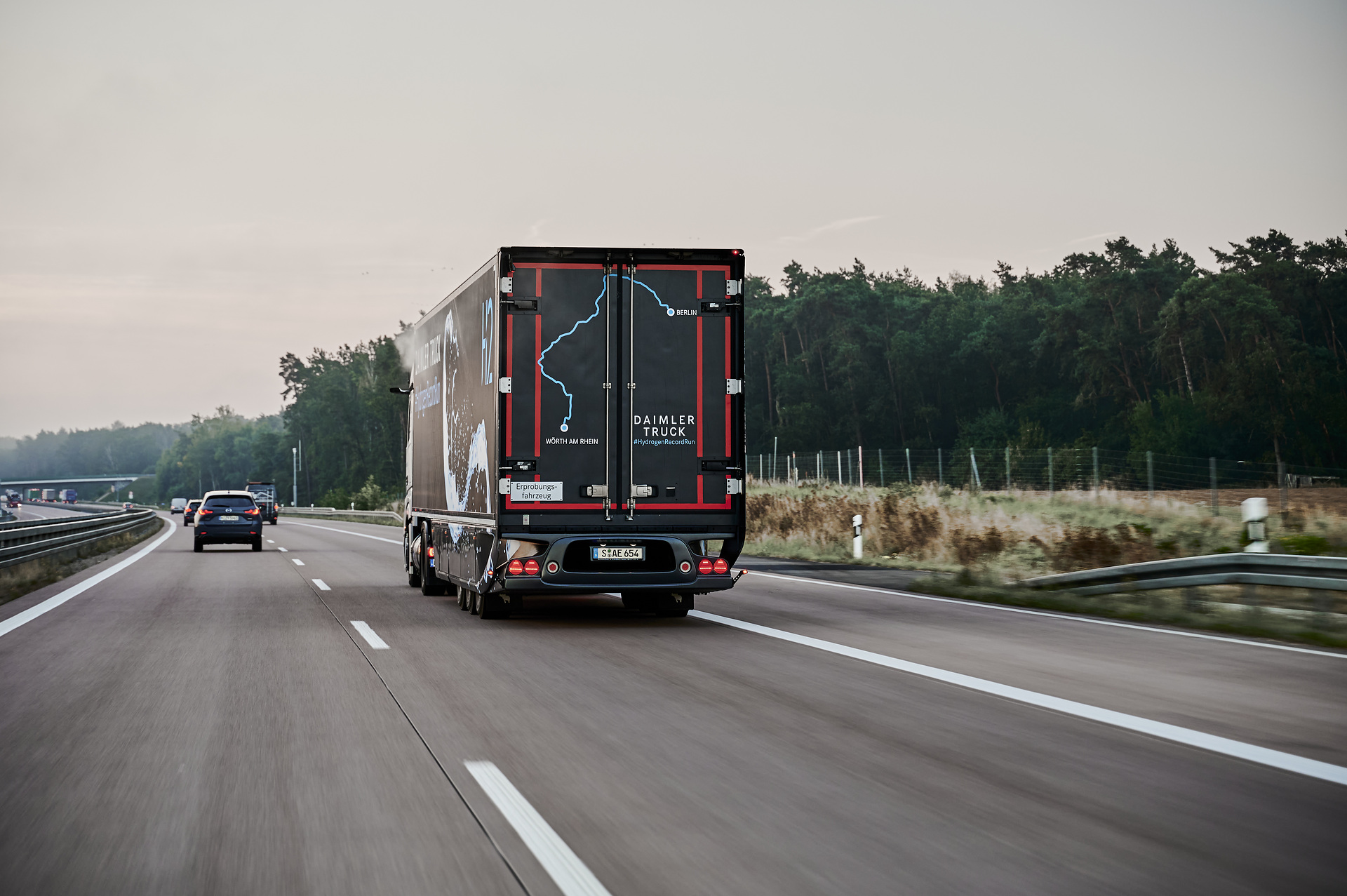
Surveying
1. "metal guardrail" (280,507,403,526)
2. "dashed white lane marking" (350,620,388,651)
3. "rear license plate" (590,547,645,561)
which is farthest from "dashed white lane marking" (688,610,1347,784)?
"metal guardrail" (280,507,403,526)

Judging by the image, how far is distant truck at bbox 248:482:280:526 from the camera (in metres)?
66.3

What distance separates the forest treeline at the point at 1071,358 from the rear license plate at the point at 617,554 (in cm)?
5451

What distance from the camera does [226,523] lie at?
32.4 m

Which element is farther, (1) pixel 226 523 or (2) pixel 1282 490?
(1) pixel 226 523

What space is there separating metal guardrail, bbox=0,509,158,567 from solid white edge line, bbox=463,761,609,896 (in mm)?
15658

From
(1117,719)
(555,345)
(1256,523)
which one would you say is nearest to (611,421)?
(555,345)

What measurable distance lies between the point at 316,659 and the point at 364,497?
9952 centimetres

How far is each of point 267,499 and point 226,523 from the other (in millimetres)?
44122

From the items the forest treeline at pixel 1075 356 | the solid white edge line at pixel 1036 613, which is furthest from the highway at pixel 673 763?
the forest treeline at pixel 1075 356

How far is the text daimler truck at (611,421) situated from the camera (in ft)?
41.0

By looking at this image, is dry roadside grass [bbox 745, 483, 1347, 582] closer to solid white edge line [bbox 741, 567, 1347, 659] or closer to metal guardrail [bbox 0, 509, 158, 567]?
solid white edge line [bbox 741, 567, 1347, 659]

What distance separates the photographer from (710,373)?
12.9 m

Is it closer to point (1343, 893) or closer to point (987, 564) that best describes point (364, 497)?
point (987, 564)

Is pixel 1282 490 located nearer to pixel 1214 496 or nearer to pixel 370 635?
pixel 1214 496
